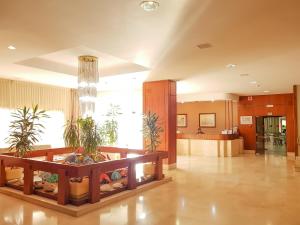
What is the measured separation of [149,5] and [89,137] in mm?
3653

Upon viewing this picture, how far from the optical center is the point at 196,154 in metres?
12.7

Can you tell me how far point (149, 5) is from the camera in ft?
11.1

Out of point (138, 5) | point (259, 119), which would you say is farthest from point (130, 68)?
point (259, 119)

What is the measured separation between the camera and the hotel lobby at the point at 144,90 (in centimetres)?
382

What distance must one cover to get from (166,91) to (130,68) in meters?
1.75

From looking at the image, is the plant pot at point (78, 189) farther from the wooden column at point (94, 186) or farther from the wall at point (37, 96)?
the wall at point (37, 96)

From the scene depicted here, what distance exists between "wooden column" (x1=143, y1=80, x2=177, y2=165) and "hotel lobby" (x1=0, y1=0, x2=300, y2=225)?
0.12 feet

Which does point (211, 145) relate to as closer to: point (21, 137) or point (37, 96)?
point (37, 96)

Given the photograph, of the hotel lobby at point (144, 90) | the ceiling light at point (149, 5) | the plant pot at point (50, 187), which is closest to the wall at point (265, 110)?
the hotel lobby at point (144, 90)

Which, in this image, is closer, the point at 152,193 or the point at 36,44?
the point at 36,44

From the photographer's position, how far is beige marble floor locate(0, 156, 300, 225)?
4.14 meters

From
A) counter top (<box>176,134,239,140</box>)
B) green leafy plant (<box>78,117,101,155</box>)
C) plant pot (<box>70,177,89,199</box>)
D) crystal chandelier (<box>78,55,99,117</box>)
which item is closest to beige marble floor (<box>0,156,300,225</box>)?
plant pot (<box>70,177,89,199</box>)

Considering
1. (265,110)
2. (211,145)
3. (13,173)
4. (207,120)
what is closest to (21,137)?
(13,173)

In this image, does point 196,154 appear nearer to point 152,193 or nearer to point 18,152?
point 152,193
